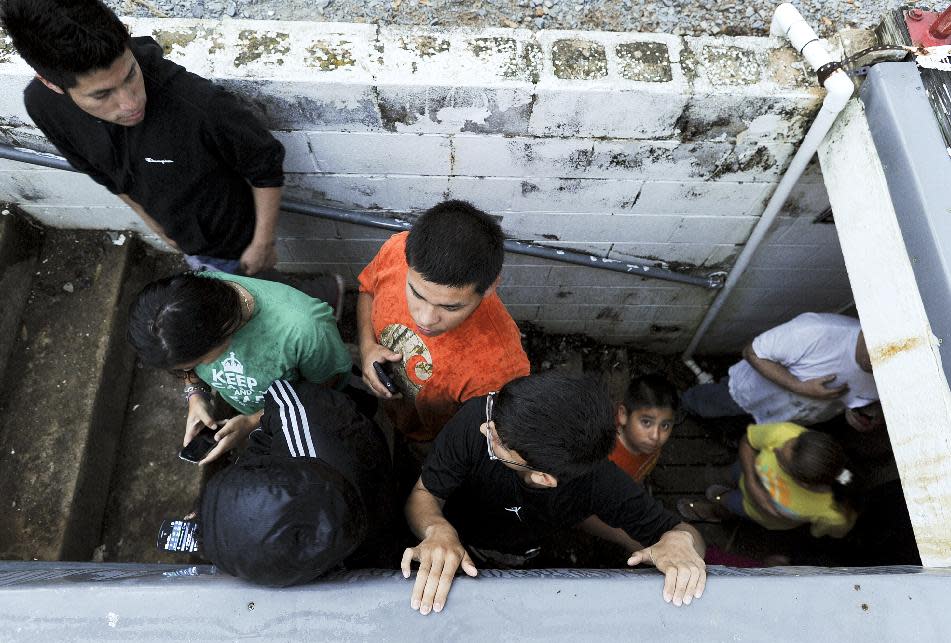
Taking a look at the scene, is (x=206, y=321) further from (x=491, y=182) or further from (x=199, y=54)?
(x=491, y=182)

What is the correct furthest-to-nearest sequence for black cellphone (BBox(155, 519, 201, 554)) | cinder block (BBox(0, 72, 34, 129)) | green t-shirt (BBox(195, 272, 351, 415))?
1. green t-shirt (BBox(195, 272, 351, 415))
2. cinder block (BBox(0, 72, 34, 129))
3. black cellphone (BBox(155, 519, 201, 554))

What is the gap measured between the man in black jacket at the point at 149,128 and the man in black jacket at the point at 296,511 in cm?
96

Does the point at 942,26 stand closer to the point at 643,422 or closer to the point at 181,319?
the point at 643,422

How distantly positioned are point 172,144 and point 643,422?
2.38 metres

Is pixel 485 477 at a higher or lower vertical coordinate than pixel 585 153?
lower

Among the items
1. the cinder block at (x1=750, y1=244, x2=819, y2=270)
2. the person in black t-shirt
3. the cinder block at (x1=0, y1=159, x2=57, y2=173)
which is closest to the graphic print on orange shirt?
the person in black t-shirt

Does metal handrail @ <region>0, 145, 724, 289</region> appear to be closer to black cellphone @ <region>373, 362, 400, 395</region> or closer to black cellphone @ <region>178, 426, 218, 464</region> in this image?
black cellphone @ <region>373, 362, 400, 395</region>

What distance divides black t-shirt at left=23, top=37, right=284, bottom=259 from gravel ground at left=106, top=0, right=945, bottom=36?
20.1 inches

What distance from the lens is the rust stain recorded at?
185cm

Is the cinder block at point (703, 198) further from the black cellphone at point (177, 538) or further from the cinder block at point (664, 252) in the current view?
the black cellphone at point (177, 538)

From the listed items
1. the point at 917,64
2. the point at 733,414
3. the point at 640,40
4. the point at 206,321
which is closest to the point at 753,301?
the point at 733,414

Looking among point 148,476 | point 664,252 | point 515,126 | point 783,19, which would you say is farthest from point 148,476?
point 783,19

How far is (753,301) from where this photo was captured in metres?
3.62

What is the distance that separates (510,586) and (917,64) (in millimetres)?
2263
